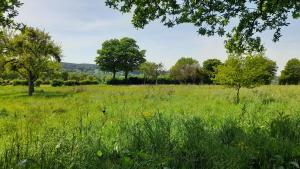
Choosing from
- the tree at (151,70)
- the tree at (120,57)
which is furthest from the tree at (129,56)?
the tree at (151,70)

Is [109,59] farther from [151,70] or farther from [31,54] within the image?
[31,54]

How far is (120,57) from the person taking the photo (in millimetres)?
103875

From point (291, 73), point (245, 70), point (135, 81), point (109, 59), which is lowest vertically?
point (135, 81)

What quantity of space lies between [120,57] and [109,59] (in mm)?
3483

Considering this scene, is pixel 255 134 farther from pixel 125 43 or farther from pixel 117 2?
pixel 125 43

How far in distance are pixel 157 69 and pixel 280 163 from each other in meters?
91.9

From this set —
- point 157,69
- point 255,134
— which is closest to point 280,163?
point 255,134

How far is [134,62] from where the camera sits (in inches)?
4186

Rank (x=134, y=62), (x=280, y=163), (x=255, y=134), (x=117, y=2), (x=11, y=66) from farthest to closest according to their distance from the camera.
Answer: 1. (x=134, y=62)
2. (x=11, y=66)
3. (x=117, y=2)
4. (x=255, y=134)
5. (x=280, y=163)

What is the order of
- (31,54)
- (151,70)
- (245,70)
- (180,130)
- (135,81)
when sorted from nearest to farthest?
1. (180,130)
2. (245,70)
3. (31,54)
4. (135,81)
5. (151,70)

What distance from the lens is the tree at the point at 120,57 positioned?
340 ft

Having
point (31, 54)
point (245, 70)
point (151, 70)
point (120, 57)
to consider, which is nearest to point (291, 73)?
point (151, 70)

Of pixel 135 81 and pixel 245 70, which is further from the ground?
pixel 245 70

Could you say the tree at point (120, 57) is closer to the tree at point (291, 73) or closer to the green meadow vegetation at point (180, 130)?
the tree at point (291, 73)
